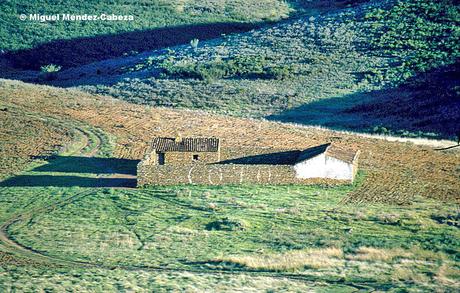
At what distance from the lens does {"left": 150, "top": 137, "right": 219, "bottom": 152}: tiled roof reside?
41188 millimetres

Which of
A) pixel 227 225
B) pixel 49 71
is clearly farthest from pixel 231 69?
pixel 227 225

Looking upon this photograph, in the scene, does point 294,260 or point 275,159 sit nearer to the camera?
point 294,260

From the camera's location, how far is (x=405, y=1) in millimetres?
87812

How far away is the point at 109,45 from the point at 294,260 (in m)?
74.6

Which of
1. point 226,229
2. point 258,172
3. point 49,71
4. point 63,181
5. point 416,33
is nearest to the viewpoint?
point 226,229

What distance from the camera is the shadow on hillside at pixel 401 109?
5881cm

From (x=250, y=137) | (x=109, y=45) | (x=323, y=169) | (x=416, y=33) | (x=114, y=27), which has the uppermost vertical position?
(x=114, y=27)

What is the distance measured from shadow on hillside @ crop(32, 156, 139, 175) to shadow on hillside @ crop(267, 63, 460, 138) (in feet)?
76.3

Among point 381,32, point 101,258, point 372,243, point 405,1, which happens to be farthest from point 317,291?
point 405,1

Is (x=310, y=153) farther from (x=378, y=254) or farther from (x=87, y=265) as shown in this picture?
(x=87, y=265)

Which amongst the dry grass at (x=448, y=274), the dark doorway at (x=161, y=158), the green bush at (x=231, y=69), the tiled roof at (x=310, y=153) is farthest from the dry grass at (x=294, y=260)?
the green bush at (x=231, y=69)

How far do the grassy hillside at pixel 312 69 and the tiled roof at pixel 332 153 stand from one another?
18.4 meters

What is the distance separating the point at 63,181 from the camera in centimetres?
3966

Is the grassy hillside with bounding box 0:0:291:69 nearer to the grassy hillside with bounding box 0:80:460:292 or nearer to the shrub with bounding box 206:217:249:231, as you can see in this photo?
the grassy hillside with bounding box 0:80:460:292
